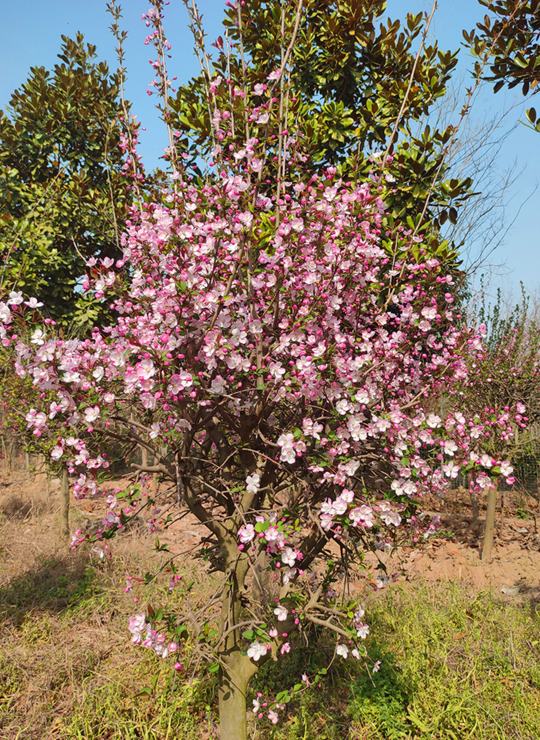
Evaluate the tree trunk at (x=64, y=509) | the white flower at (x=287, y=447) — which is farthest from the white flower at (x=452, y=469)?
the tree trunk at (x=64, y=509)

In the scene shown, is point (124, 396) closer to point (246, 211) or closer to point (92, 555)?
point (246, 211)

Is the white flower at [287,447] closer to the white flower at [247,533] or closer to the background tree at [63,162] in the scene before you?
the white flower at [247,533]

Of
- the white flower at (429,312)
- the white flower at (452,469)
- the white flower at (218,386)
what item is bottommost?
the white flower at (452,469)

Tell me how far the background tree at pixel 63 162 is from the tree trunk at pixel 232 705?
5.50m

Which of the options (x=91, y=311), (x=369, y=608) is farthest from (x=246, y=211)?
(x=91, y=311)

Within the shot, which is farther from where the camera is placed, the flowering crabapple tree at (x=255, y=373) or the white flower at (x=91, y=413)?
the flowering crabapple tree at (x=255, y=373)

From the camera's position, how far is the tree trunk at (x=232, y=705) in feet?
8.42

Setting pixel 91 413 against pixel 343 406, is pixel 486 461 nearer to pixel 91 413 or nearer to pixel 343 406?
Answer: pixel 343 406

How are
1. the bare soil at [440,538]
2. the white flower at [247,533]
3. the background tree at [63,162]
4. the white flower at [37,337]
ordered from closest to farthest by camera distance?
the white flower at [37,337] → the white flower at [247,533] → the bare soil at [440,538] → the background tree at [63,162]

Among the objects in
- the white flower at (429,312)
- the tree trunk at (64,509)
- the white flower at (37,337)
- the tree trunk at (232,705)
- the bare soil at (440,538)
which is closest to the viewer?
the white flower at (37,337)

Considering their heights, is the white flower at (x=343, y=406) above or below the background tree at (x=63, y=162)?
below

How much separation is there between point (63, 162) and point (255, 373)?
294 inches

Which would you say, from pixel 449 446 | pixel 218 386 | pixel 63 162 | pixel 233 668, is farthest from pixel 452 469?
pixel 63 162

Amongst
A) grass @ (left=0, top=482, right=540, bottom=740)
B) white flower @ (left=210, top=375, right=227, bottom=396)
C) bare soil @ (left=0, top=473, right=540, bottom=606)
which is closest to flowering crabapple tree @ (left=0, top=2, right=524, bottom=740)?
white flower @ (left=210, top=375, right=227, bottom=396)
